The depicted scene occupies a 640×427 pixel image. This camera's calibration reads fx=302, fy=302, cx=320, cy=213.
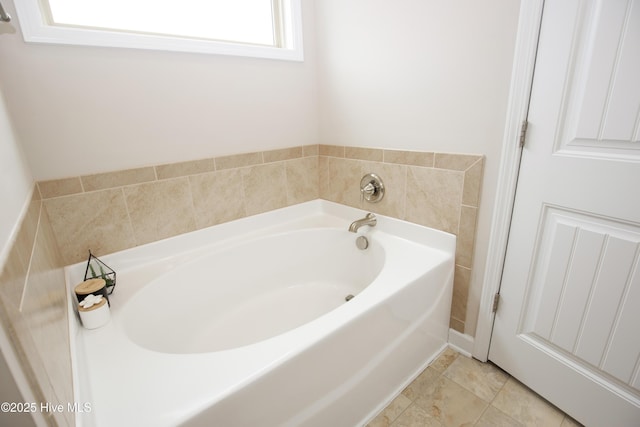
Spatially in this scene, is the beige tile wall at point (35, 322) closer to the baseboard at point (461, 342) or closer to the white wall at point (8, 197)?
the white wall at point (8, 197)

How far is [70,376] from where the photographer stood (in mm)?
765

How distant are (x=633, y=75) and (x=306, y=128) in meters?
1.50

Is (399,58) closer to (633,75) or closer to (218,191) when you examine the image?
(633,75)

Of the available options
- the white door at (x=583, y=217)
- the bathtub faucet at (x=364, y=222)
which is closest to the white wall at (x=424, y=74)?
the white door at (x=583, y=217)

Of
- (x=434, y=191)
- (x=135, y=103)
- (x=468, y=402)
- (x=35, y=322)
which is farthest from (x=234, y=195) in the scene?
(x=468, y=402)

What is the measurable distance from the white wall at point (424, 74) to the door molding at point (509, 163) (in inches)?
1.3

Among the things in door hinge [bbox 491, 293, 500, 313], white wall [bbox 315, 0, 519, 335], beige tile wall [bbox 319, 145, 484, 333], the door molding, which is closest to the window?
white wall [bbox 315, 0, 519, 335]

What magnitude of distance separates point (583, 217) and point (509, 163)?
31 centimetres

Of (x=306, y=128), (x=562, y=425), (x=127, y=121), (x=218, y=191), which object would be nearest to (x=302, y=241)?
(x=218, y=191)

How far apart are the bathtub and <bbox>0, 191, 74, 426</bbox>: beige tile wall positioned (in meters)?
0.12

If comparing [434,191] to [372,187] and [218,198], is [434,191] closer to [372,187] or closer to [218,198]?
[372,187]

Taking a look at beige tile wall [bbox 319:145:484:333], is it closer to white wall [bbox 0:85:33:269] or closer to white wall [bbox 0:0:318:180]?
white wall [bbox 0:0:318:180]

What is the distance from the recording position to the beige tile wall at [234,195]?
1.32 metres

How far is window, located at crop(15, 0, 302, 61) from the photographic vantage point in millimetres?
1177
